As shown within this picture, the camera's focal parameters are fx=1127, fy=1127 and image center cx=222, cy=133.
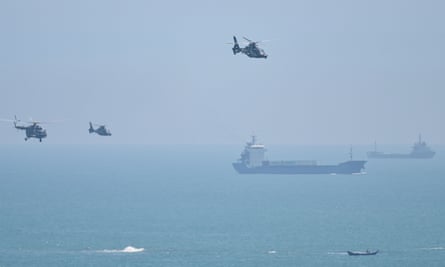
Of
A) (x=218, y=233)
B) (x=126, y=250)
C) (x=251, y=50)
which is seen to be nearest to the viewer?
(x=251, y=50)

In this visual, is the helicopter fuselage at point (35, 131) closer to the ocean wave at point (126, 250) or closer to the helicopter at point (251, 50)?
the helicopter at point (251, 50)

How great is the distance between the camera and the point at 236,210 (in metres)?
181

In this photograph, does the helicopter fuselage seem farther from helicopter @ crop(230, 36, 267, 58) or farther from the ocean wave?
the ocean wave

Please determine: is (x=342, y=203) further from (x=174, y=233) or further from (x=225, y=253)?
(x=225, y=253)

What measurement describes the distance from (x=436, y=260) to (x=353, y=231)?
3030 cm

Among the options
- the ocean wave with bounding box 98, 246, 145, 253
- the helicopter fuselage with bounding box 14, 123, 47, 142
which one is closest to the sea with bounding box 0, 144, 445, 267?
the ocean wave with bounding box 98, 246, 145, 253

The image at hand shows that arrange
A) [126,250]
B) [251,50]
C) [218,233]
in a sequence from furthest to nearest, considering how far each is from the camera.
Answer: [218,233]
[126,250]
[251,50]

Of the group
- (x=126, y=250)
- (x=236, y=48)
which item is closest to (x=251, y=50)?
(x=236, y=48)

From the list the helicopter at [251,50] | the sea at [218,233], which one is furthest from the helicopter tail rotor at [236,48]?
the sea at [218,233]

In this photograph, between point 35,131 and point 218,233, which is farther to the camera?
point 218,233

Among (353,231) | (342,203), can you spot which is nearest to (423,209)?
(342,203)

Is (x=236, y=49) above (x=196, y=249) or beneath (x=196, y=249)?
above

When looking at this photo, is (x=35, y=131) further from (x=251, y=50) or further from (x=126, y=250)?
(x=126, y=250)

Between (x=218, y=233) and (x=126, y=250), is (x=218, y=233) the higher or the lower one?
the higher one
